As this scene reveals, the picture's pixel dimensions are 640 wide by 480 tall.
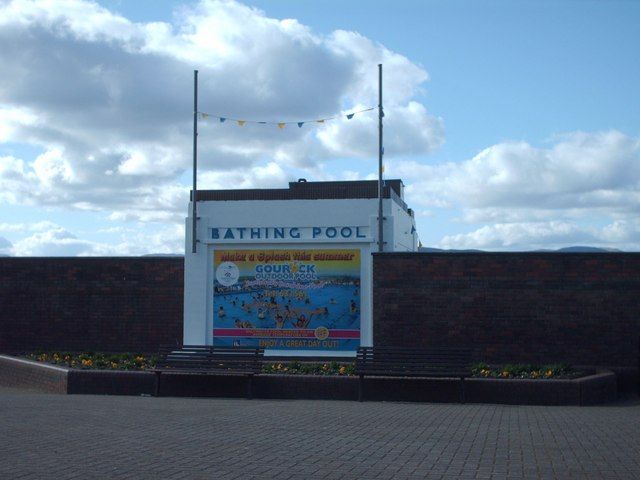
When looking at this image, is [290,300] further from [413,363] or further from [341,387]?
[413,363]

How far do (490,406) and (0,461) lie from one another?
28.5 ft

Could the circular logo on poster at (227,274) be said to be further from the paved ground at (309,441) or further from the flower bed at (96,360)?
the paved ground at (309,441)

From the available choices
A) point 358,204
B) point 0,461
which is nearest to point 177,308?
point 358,204

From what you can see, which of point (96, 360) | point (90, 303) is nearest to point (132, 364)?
point (96, 360)

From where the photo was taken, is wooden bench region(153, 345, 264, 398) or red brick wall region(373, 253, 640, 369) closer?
wooden bench region(153, 345, 264, 398)

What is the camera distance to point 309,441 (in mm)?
10586

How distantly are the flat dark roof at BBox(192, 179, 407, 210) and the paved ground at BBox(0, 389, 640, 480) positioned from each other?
1562 cm

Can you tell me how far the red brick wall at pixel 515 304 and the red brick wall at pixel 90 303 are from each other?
5439mm

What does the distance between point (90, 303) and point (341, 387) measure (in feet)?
27.0

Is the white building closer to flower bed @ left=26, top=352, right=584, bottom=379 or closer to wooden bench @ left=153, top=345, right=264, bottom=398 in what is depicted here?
flower bed @ left=26, top=352, right=584, bottom=379

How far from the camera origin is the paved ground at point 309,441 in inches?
343

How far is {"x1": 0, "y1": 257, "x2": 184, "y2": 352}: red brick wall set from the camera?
869 inches

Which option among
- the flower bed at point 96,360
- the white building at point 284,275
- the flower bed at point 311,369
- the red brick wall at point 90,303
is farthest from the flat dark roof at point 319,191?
the flower bed at point 311,369

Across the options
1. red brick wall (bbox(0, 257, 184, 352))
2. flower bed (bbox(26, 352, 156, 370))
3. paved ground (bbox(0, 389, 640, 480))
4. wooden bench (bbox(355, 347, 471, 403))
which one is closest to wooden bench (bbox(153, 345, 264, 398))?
flower bed (bbox(26, 352, 156, 370))
